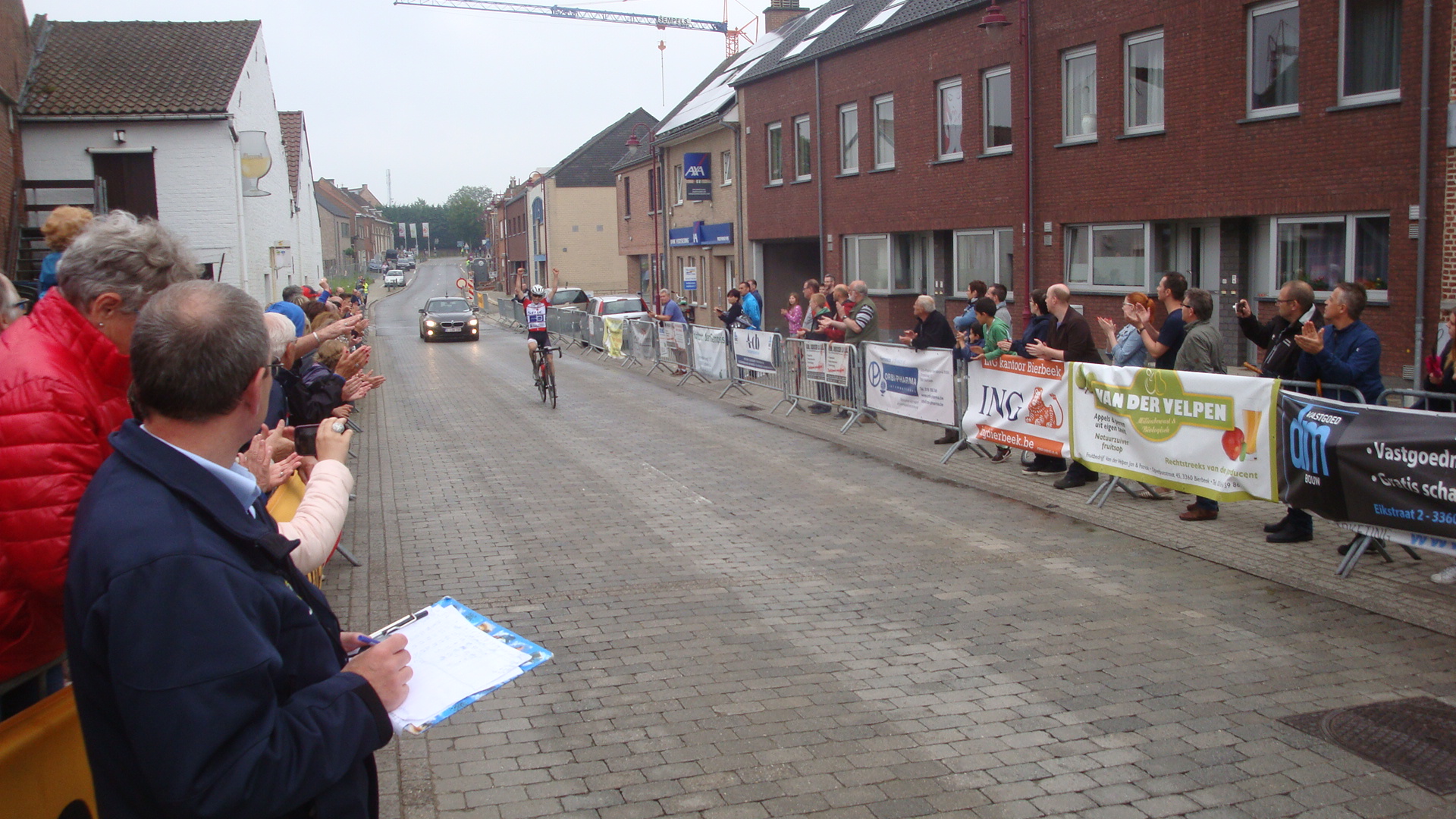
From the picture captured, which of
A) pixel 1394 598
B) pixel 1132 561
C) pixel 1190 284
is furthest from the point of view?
pixel 1190 284

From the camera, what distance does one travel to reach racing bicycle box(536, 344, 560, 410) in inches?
673

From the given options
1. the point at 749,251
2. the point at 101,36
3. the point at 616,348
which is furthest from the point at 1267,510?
the point at 101,36

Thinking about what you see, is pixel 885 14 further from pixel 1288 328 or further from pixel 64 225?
pixel 64 225

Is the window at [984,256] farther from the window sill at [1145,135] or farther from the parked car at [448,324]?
the parked car at [448,324]

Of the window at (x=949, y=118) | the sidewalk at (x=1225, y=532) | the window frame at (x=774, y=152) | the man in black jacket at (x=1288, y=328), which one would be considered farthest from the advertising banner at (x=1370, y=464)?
the window frame at (x=774, y=152)

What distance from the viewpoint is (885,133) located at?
2641 cm

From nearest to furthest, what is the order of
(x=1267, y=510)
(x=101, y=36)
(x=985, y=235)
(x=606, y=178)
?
(x=1267, y=510) < (x=985, y=235) < (x=101, y=36) < (x=606, y=178)

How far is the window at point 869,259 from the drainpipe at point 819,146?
0.90m

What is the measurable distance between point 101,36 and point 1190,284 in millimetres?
27640

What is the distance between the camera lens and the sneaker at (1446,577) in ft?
22.5

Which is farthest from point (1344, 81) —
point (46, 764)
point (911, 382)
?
point (46, 764)

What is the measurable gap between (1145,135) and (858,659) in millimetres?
15635

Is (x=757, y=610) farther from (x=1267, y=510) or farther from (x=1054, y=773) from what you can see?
(x=1267, y=510)

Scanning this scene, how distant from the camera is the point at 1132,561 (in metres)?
7.78
